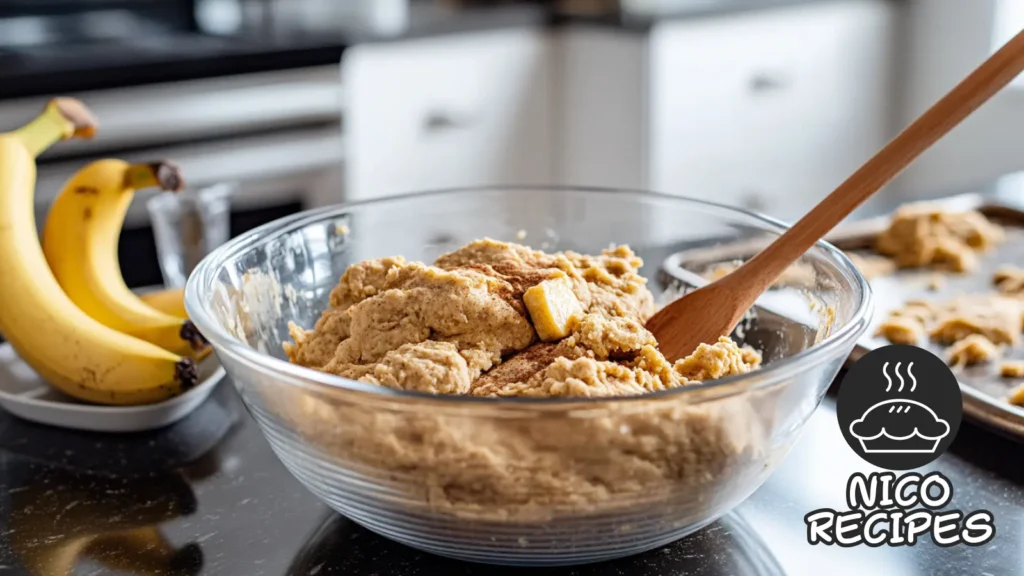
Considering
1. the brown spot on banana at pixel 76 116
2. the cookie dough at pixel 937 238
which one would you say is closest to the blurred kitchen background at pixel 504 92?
the cookie dough at pixel 937 238

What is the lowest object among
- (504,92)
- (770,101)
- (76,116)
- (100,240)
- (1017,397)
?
(770,101)

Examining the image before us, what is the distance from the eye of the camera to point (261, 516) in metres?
0.74

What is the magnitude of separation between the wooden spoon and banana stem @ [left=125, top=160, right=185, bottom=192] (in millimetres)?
437

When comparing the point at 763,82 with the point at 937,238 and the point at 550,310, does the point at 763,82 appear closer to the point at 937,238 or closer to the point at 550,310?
the point at 937,238

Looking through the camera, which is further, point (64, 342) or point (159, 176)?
point (159, 176)

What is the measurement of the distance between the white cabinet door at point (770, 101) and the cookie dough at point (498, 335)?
1.78 m

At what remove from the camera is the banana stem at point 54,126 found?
97cm

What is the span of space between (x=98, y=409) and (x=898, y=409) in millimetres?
587

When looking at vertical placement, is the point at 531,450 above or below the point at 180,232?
above

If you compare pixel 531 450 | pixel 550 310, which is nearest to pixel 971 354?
pixel 550 310

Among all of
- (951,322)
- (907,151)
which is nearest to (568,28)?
(951,322)

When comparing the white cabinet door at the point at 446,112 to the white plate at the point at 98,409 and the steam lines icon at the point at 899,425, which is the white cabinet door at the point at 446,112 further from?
the steam lines icon at the point at 899,425

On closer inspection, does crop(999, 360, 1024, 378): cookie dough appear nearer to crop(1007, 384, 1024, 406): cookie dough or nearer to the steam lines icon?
crop(1007, 384, 1024, 406): cookie dough

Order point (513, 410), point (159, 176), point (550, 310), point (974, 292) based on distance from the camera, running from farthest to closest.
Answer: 1. point (974, 292)
2. point (159, 176)
3. point (550, 310)
4. point (513, 410)
